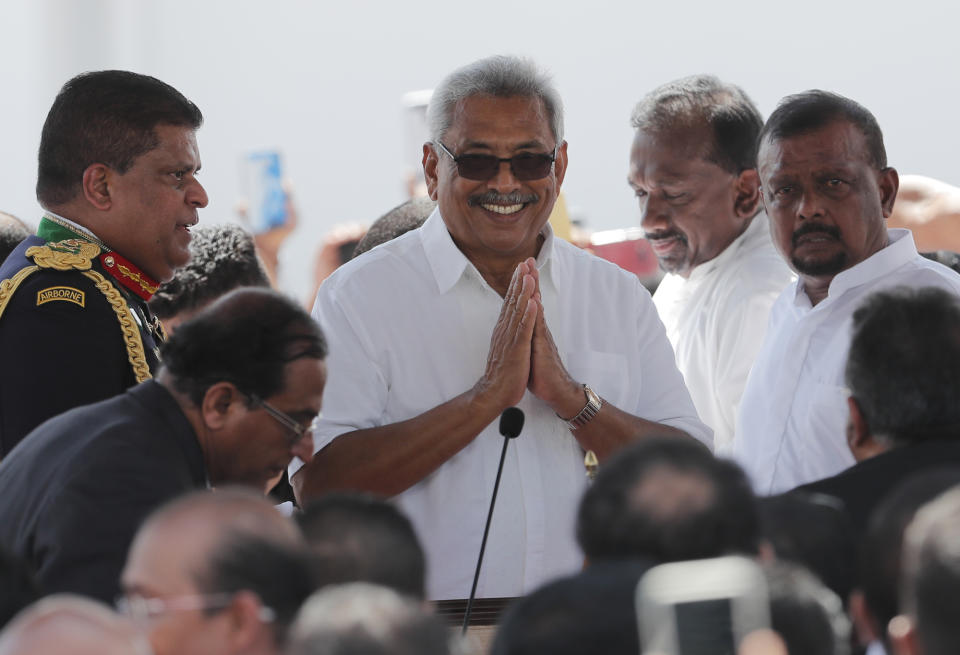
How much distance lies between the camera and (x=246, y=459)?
7.85 ft

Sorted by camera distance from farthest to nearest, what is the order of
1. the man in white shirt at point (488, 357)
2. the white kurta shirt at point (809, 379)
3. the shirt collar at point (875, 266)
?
the shirt collar at point (875, 266)
the white kurta shirt at point (809, 379)
the man in white shirt at point (488, 357)

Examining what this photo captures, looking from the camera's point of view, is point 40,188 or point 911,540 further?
point 40,188

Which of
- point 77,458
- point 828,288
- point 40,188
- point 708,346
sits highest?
point 40,188

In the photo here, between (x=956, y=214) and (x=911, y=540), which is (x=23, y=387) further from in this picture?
(x=956, y=214)

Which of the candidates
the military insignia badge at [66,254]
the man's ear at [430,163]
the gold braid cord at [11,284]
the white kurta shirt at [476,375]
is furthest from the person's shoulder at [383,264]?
the gold braid cord at [11,284]

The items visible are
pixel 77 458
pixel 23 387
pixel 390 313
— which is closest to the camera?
pixel 77 458

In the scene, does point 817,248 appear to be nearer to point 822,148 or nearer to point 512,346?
point 822,148

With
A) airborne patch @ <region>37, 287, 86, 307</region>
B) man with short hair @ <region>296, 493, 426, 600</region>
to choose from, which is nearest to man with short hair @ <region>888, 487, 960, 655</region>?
man with short hair @ <region>296, 493, 426, 600</region>

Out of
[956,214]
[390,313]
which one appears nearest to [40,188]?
[390,313]

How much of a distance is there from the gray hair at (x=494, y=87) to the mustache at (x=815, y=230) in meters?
0.68

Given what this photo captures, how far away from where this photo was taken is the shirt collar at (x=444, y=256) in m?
3.15

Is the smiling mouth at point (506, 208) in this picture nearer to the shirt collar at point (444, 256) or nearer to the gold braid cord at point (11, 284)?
the shirt collar at point (444, 256)

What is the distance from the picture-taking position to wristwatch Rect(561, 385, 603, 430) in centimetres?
296

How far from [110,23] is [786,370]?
580 centimetres
